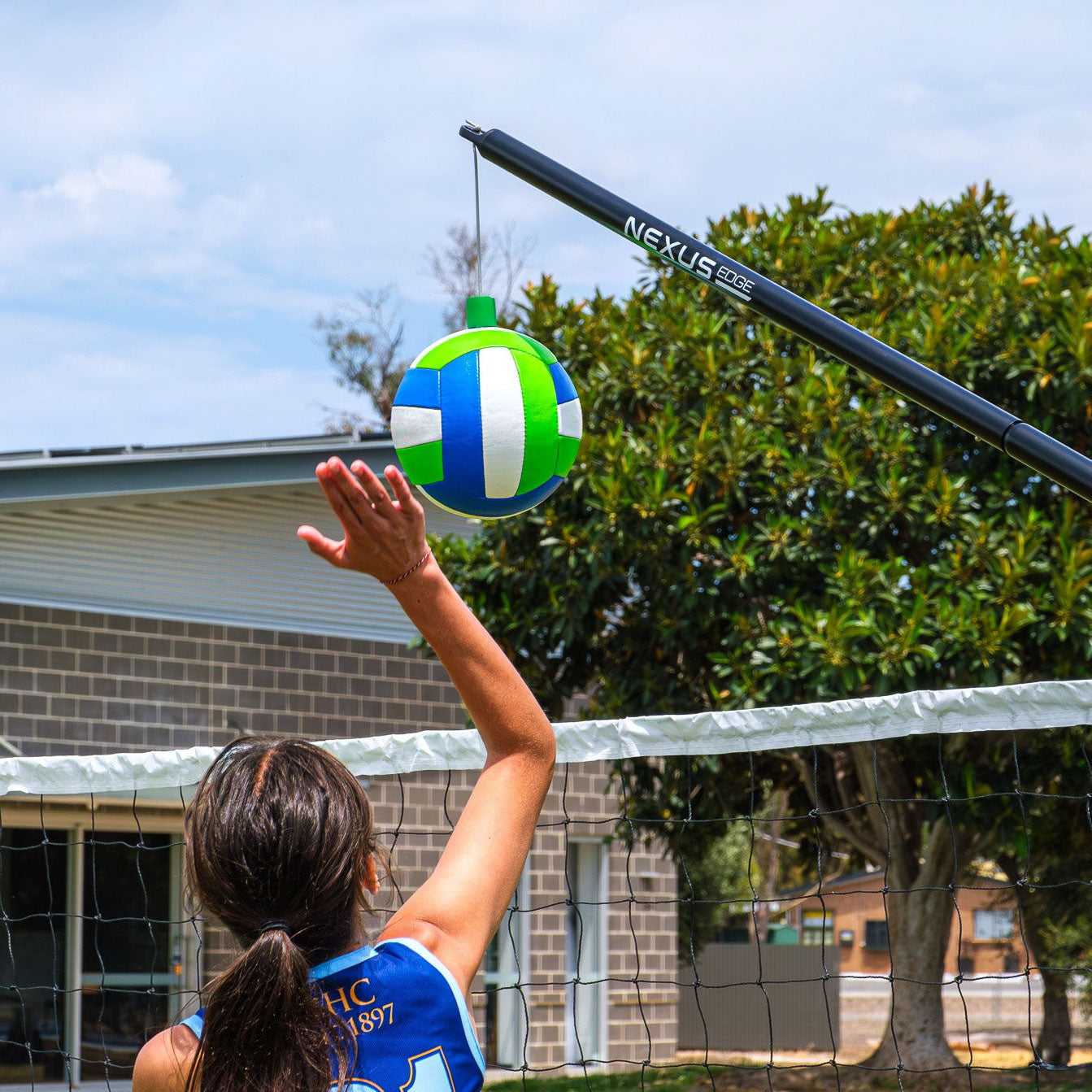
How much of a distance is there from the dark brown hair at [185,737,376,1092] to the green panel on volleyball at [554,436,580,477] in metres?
2.32

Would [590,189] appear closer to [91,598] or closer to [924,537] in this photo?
A: [924,537]

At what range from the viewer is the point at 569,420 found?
397 cm

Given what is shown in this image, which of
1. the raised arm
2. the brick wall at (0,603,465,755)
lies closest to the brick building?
the brick wall at (0,603,465,755)

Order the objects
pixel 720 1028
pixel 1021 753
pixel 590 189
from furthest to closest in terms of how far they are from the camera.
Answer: pixel 720 1028 < pixel 1021 753 < pixel 590 189

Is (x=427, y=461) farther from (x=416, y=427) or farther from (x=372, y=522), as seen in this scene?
(x=372, y=522)

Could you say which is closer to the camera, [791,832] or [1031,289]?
[1031,289]

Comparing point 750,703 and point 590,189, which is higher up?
point 590,189

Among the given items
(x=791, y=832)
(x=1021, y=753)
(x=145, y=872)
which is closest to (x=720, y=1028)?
(x=791, y=832)

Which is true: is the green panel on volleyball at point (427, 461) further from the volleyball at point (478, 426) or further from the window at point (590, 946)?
the window at point (590, 946)

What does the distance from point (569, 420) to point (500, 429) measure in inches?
13.7

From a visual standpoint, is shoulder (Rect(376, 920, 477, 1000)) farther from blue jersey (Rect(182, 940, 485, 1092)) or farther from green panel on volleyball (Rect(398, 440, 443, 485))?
green panel on volleyball (Rect(398, 440, 443, 485))

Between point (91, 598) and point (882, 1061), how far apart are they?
21.9 feet

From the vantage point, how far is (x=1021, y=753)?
29.9 feet

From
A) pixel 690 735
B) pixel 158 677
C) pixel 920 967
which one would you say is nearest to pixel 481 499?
pixel 690 735
